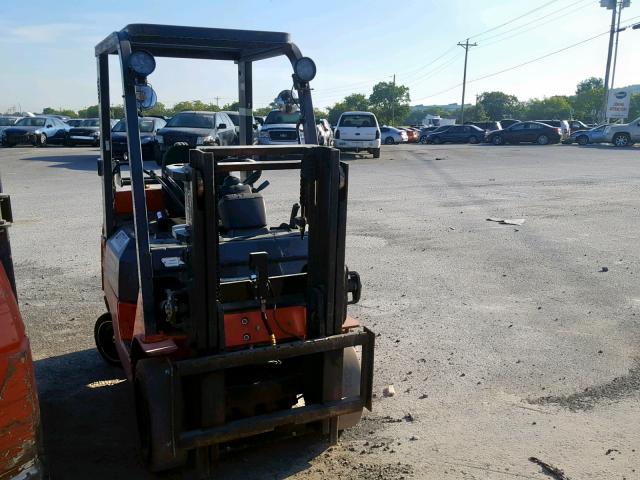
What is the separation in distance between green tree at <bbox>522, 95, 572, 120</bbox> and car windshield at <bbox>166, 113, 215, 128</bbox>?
69018 millimetres

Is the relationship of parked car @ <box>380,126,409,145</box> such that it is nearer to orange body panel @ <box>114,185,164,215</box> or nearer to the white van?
the white van

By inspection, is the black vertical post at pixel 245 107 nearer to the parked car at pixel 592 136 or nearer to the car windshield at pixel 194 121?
the car windshield at pixel 194 121

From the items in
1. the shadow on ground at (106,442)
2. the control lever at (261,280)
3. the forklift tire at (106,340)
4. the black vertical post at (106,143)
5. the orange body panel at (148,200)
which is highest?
the black vertical post at (106,143)

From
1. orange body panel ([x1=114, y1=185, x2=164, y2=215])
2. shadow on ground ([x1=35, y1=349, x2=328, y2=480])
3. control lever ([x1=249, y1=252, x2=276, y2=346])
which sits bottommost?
shadow on ground ([x1=35, y1=349, x2=328, y2=480])

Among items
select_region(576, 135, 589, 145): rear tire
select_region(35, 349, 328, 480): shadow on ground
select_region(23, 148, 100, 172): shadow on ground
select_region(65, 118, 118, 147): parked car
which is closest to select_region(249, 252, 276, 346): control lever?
select_region(35, 349, 328, 480): shadow on ground

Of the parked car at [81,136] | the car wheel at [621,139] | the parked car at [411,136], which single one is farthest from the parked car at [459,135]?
the parked car at [81,136]

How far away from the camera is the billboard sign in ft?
163

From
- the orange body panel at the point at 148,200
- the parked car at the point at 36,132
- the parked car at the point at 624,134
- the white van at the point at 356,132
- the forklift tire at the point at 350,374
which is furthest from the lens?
the parked car at the point at 624,134

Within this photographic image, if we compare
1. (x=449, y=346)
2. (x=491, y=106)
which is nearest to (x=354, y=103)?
(x=491, y=106)

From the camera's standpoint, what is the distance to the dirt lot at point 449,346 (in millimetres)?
3758

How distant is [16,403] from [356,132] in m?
23.1

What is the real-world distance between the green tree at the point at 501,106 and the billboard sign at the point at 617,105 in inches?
1432

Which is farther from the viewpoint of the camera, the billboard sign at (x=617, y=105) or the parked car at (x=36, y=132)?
the billboard sign at (x=617, y=105)

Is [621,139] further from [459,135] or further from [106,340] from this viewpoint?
[106,340]
